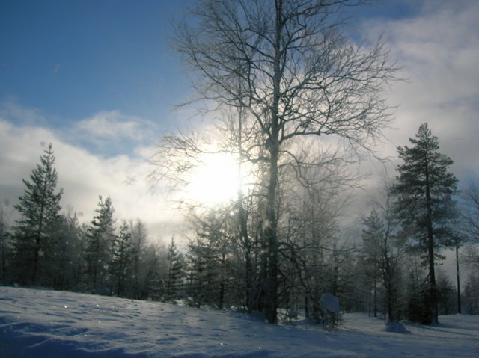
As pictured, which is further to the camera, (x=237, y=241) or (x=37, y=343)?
(x=237, y=241)

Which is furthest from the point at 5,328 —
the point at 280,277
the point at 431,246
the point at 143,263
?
the point at 143,263

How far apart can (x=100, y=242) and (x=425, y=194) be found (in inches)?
1520

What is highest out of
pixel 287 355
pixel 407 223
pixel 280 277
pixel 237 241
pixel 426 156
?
pixel 426 156

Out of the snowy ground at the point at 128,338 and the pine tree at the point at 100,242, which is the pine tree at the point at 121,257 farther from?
the snowy ground at the point at 128,338


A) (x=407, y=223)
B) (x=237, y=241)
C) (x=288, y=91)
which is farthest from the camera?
(x=407, y=223)

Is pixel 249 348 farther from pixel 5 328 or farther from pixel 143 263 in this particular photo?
pixel 143 263

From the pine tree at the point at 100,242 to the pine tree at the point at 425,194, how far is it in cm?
3590

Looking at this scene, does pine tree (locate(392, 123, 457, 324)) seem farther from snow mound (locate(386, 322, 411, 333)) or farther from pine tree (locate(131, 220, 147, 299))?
pine tree (locate(131, 220, 147, 299))

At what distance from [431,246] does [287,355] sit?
2619 centimetres

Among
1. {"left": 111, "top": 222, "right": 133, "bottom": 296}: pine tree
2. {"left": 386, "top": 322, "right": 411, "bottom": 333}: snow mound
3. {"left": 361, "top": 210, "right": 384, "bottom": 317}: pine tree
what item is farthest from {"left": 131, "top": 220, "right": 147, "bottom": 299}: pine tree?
{"left": 386, "top": 322, "right": 411, "bottom": 333}: snow mound

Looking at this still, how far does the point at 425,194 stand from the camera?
3009 cm

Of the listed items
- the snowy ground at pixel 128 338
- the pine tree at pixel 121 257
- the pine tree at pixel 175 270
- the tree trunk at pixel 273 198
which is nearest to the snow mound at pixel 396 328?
the tree trunk at pixel 273 198

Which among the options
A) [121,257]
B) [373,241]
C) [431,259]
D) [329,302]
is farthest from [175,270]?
[329,302]

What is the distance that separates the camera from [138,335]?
5883 mm
